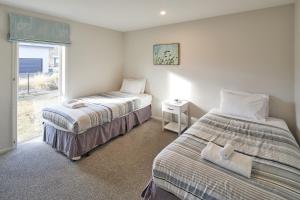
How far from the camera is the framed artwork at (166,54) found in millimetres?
3598

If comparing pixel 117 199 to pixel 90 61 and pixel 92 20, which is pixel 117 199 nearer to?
pixel 90 61

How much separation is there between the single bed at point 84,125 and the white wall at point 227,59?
1.22 metres

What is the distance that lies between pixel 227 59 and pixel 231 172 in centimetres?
227

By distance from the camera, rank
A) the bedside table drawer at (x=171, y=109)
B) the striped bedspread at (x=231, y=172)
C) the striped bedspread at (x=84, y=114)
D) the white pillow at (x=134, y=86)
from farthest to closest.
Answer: the white pillow at (x=134, y=86) → the bedside table drawer at (x=171, y=109) → the striped bedspread at (x=84, y=114) → the striped bedspread at (x=231, y=172)

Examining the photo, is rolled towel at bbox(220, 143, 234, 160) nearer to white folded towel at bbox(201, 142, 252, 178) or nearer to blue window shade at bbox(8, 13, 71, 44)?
white folded towel at bbox(201, 142, 252, 178)

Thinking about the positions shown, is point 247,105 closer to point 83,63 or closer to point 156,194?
point 156,194

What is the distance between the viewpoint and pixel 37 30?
2.77 m

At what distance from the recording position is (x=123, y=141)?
3006mm

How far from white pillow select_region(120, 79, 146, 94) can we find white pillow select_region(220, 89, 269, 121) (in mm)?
1970

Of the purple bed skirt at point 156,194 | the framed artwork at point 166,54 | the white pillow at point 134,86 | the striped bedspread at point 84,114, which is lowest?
the purple bed skirt at point 156,194

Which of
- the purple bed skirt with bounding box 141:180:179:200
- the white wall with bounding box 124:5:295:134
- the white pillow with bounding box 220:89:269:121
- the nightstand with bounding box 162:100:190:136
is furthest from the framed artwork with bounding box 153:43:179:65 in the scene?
the purple bed skirt with bounding box 141:180:179:200

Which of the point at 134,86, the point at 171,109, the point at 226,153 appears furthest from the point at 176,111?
the point at 226,153

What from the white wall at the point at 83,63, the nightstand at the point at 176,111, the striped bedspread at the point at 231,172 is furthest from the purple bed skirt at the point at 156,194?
the white wall at the point at 83,63

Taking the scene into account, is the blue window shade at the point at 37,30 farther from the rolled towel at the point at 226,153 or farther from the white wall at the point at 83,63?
the rolled towel at the point at 226,153
